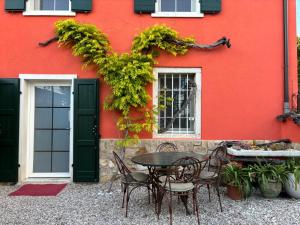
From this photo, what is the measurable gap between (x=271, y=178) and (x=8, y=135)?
16.6 ft

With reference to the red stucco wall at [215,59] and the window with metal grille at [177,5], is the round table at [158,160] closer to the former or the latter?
the red stucco wall at [215,59]

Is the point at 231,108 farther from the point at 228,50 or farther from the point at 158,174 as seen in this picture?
the point at 158,174

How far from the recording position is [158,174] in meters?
4.14

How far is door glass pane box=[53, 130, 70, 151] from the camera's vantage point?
19.8 ft

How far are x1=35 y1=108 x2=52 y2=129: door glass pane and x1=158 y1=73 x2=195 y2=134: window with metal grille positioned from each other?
2.41 meters

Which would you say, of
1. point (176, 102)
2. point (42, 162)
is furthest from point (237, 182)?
point (42, 162)

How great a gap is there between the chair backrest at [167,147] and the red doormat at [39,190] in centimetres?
205

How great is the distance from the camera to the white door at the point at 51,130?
19.8 ft

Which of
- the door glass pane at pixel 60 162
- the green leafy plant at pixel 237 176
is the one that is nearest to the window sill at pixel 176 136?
the green leafy plant at pixel 237 176

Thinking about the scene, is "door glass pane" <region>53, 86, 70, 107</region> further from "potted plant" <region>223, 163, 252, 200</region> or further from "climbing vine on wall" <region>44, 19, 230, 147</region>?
"potted plant" <region>223, 163, 252, 200</region>

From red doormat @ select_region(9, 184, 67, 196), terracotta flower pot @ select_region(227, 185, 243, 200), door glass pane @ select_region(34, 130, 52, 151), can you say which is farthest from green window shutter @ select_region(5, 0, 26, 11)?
terracotta flower pot @ select_region(227, 185, 243, 200)

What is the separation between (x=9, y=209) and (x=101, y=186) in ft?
5.68

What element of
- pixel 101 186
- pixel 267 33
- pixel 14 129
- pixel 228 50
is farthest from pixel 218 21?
pixel 14 129

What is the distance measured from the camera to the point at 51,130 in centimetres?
604
